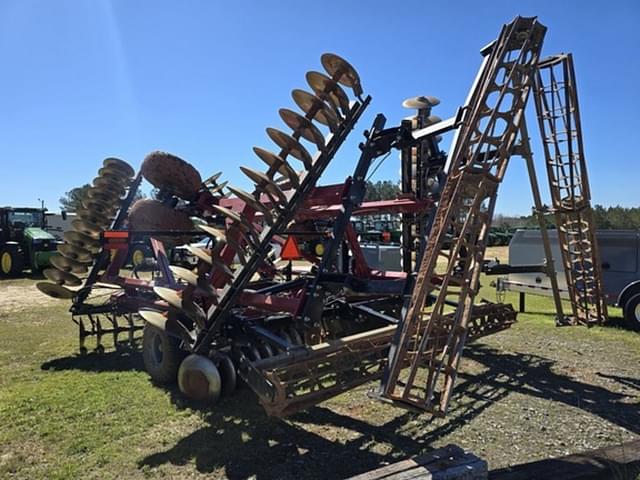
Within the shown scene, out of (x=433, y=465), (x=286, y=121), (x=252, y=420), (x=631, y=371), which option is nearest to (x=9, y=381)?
(x=252, y=420)

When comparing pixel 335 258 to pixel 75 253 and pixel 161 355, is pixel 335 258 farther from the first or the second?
pixel 75 253

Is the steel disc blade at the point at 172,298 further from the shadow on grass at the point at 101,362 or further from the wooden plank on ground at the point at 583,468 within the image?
the wooden plank on ground at the point at 583,468

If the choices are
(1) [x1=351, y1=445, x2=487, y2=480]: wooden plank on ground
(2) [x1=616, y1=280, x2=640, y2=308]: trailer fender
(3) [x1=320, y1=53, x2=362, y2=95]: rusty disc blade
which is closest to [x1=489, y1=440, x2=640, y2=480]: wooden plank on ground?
(1) [x1=351, y1=445, x2=487, y2=480]: wooden plank on ground

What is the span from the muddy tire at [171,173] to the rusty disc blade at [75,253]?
194 cm

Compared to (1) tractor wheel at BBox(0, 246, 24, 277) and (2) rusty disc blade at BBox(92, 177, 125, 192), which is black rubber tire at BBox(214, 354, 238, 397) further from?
(1) tractor wheel at BBox(0, 246, 24, 277)

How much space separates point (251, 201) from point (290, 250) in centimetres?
326

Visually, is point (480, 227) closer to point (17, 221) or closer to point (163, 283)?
point (163, 283)

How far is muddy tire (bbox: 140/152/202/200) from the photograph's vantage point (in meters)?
6.02

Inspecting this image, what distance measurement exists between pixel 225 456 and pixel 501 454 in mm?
A: 2110

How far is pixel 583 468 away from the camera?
3.19 meters

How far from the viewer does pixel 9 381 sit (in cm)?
562

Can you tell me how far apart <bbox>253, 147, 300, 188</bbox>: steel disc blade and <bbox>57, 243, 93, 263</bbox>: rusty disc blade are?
4.32 metres

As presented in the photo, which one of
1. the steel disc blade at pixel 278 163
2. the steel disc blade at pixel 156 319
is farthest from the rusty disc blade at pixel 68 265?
the steel disc blade at pixel 278 163

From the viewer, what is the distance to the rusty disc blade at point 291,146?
13.8ft
